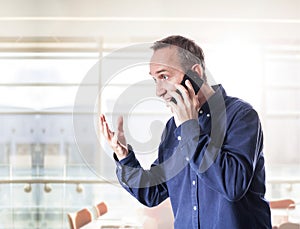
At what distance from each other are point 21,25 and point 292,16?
2736 millimetres

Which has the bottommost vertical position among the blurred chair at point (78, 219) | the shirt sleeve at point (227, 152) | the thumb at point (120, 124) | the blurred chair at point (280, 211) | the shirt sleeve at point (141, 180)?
the blurred chair at point (280, 211)

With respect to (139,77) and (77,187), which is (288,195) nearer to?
(77,187)

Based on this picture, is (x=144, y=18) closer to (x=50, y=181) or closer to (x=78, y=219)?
(x=50, y=181)

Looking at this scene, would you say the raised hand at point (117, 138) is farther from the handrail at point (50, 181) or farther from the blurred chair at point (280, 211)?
the handrail at point (50, 181)

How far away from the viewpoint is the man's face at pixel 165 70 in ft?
4.32

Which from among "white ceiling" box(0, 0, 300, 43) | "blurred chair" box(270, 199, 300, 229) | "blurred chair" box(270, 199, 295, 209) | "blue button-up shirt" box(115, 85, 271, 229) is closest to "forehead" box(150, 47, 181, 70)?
"blue button-up shirt" box(115, 85, 271, 229)

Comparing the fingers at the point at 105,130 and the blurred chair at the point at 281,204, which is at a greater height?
the fingers at the point at 105,130

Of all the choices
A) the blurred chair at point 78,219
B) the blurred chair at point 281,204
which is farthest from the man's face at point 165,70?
the blurred chair at point 281,204

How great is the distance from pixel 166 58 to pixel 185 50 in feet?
0.25

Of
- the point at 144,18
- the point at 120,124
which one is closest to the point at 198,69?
the point at 120,124

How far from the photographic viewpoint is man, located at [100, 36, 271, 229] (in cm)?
129

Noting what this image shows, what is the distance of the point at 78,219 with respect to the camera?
3566 mm

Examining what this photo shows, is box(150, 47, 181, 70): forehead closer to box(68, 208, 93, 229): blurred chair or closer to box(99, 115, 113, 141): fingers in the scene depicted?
box(99, 115, 113, 141): fingers

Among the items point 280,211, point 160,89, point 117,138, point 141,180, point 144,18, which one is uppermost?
point 144,18
